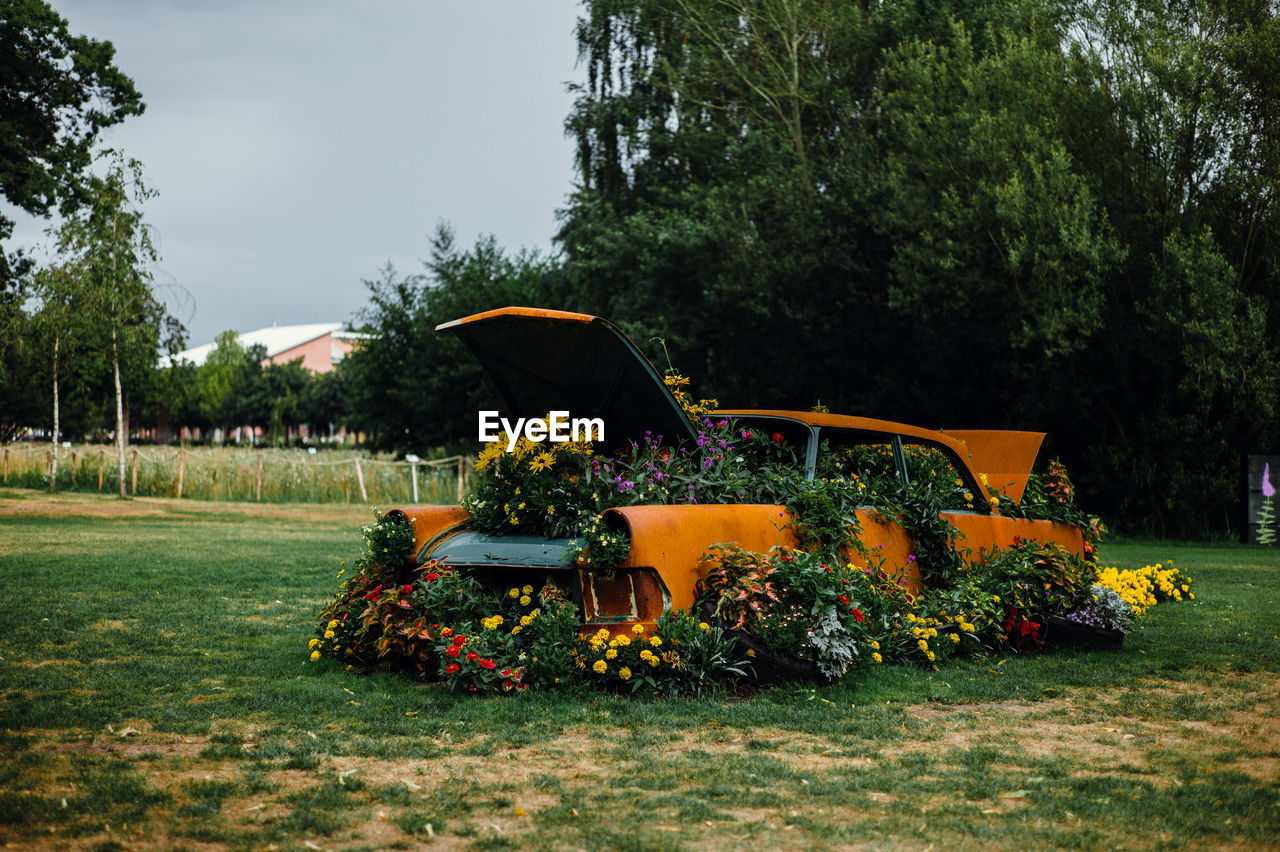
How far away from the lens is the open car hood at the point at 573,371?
563 centimetres

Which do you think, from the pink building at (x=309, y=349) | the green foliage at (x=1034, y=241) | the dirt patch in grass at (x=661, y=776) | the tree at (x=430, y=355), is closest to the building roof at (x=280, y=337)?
the pink building at (x=309, y=349)

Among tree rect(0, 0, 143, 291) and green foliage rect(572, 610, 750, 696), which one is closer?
green foliage rect(572, 610, 750, 696)

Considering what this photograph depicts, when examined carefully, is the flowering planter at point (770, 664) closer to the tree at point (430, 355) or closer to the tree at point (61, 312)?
the tree at point (61, 312)

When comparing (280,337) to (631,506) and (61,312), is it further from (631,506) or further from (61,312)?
(631,506)

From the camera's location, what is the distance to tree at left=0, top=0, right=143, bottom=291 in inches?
810

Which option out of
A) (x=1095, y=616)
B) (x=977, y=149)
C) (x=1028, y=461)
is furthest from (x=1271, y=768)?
(x=977, y=149)

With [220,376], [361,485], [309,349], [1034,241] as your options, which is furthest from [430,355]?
[309,349]

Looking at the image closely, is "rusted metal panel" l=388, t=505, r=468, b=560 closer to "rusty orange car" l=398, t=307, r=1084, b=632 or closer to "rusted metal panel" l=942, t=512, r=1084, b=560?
"rusty orange car" l=398, t=307, r=1084, b=632

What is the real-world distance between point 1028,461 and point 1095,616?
129 cm

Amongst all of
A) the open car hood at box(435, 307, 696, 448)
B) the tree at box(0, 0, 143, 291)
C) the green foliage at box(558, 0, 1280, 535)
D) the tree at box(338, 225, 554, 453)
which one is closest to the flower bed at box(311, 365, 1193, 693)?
the open car hood at box(435, 307, 696, 448)

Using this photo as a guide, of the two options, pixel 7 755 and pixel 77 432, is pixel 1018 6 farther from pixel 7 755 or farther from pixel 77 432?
pixel 77 432

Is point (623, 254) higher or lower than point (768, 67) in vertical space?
lower

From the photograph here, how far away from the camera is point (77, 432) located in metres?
70.4

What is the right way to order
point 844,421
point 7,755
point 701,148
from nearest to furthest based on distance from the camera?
point 7,755, point 844,421, point 701,148
